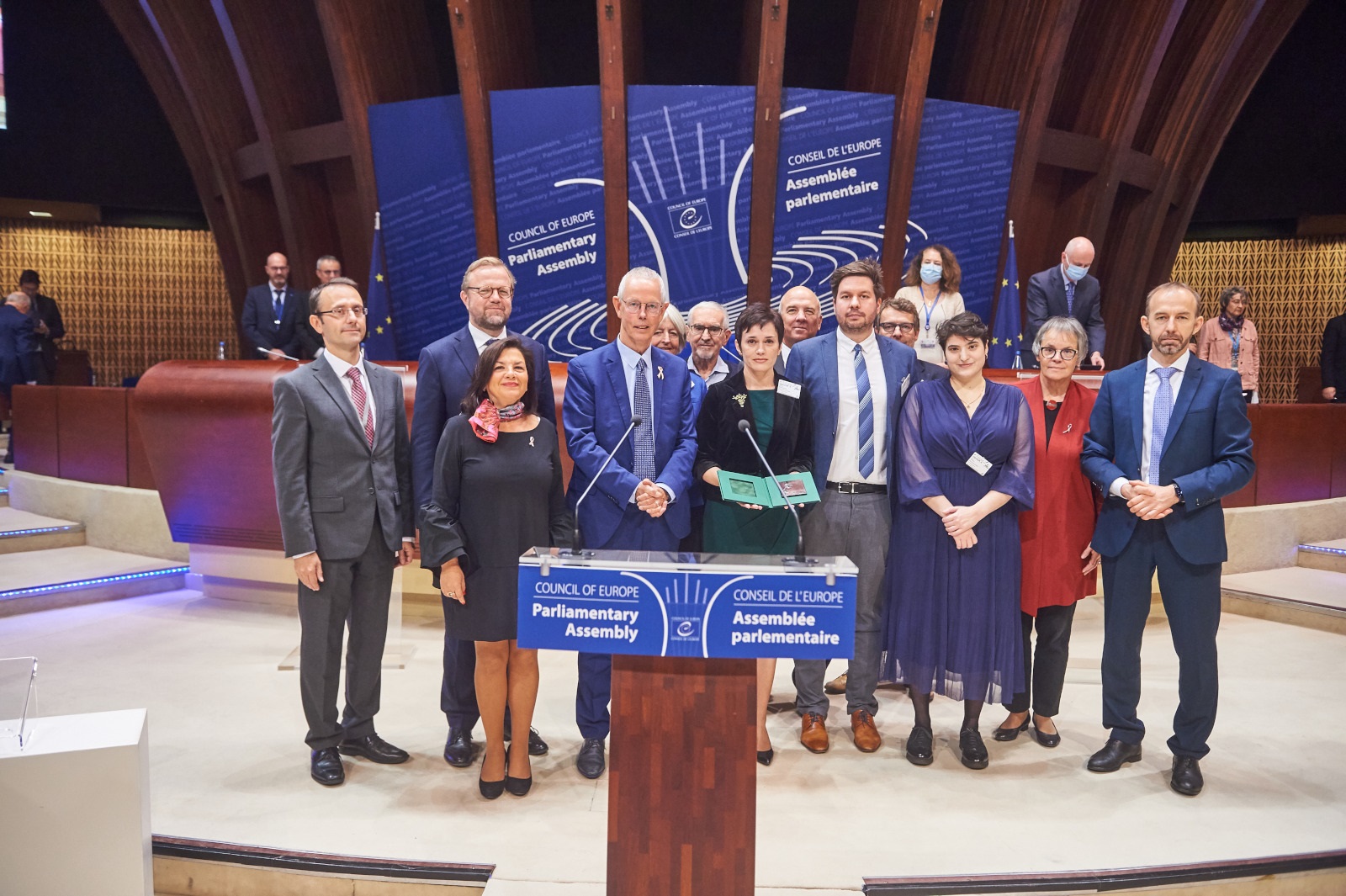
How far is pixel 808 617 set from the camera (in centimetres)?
163

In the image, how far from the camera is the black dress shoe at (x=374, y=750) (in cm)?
281

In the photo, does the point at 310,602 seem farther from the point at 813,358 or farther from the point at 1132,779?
the point at 1132,779

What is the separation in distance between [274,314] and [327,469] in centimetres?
384

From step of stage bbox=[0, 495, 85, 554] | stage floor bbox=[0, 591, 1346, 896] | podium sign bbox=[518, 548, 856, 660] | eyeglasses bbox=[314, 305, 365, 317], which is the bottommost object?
stage floor bbox=[0, 591, 1346, 896]

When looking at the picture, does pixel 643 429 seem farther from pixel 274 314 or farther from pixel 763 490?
pixel 274 314

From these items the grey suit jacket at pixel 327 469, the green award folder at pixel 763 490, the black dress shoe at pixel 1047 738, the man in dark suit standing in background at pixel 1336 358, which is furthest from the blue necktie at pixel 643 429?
the man in dark suit standing in background at pixel 1336 358

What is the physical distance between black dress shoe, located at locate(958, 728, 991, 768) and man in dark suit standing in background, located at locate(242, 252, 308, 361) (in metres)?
4.95

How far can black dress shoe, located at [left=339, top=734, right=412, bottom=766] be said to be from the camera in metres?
2.81

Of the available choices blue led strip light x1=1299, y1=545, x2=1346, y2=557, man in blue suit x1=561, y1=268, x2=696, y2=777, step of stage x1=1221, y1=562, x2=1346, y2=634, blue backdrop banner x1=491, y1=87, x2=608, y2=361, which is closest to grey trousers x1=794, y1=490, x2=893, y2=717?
man in blue suit x1=561, y1=268, x2=696, y2=777

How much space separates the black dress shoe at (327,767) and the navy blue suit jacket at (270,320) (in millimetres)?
3950

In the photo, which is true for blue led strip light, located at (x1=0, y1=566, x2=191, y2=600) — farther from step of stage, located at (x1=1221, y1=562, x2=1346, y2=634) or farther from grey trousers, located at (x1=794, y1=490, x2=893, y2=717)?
step of stage, located at (x1=1221, y1=562, x2=1346, y2=634)

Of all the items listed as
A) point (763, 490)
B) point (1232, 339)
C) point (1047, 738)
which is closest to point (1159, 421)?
point (1047, 738)

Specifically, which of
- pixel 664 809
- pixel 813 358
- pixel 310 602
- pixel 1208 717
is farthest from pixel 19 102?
pixel 1208 717

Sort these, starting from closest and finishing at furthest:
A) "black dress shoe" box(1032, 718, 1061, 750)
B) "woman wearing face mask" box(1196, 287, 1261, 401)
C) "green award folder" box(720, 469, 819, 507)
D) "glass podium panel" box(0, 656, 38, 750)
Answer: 1. "glass podium panel" box(0, 656, 38, 750)
2. "green award folder" box(720, 469, 819, 507)
3. "black dress shoe" box(1032, 718, 1061, 750)
4. "woman wearing face mask" box(1196, 287, 1261, 401)
